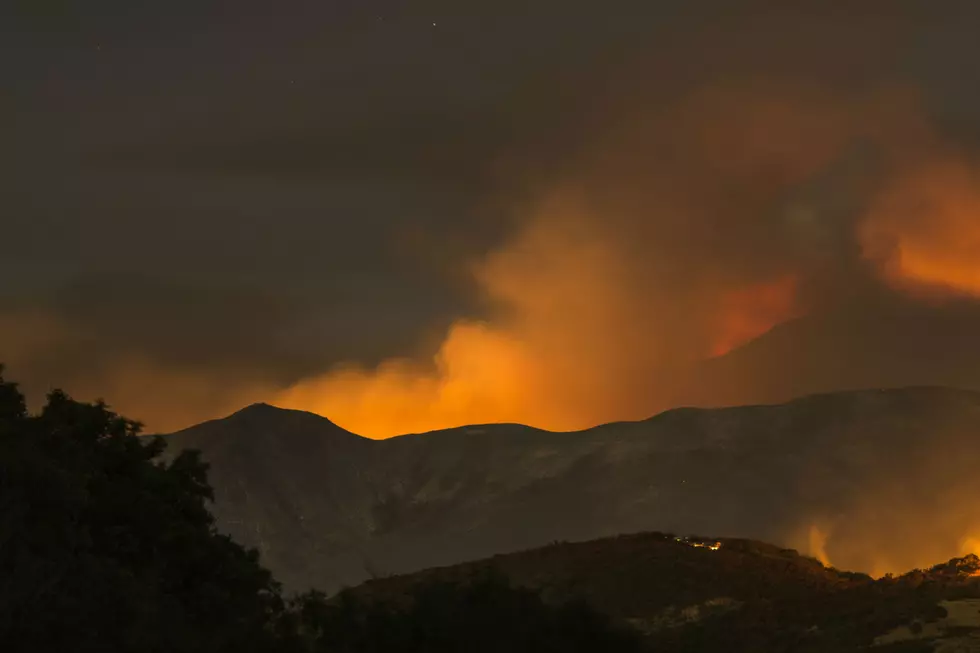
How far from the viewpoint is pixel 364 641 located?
2021 inches

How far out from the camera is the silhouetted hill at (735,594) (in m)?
71.6

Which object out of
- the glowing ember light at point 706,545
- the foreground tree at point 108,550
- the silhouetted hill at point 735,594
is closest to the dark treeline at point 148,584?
the foreground tree at point 108,550

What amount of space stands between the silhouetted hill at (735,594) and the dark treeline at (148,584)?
4186 millimetres

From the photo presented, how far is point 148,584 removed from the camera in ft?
144

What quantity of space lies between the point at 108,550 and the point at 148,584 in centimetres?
326

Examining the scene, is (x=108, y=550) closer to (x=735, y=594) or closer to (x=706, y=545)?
(x=735, y=594)

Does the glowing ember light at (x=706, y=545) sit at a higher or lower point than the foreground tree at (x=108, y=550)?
higher

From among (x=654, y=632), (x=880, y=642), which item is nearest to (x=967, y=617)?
(x=880, y=642)

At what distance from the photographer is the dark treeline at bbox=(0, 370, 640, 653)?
1467 inches

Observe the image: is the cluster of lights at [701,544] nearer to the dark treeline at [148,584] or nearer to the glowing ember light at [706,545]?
the glowing ember light at [706,545]

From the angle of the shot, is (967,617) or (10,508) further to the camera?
(967,617)

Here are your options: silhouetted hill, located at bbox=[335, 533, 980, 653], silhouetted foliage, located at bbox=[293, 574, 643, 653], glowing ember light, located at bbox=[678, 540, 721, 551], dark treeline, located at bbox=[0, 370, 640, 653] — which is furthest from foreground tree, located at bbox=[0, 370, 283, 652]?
glowing ember light, located at bbox=[678, 540, 721, 551]

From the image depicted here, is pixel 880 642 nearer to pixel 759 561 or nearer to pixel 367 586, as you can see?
pixel 759 561

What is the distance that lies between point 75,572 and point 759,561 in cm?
6764
